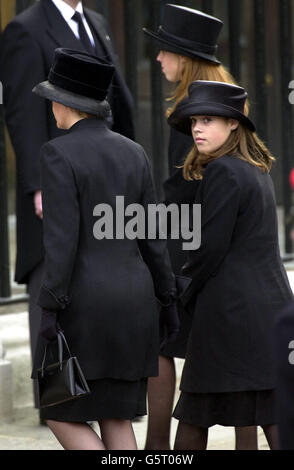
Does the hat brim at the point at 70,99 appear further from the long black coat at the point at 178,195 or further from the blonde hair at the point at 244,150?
the long black coat at the point at 178,195

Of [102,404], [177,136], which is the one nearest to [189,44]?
[177,136]

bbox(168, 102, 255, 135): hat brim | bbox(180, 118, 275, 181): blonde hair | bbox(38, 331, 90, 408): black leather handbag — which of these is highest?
bbox(168, 102, 255, 135): hat brim

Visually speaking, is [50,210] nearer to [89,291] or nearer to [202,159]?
[89,291]

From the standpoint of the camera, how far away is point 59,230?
4000 millimetres

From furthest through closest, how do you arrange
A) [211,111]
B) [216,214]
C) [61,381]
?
1. [211,111]
2. [216,214]
3. [61,381]

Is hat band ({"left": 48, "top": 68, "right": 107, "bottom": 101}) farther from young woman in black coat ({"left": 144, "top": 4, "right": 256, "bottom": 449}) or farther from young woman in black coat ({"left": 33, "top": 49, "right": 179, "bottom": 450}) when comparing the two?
young woman in black coat ({"left": 144, "top": 4, "right": 256, "bottom": 449})

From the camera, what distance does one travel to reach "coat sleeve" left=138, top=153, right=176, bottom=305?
14.0 feet

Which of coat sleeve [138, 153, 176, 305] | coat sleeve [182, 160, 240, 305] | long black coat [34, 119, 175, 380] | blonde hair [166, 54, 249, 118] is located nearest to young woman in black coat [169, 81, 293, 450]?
coat sleeve [182, 160, 240, 305]

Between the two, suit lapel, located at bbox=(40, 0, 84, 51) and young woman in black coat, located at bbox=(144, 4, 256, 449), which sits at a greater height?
suit lapel, located at bbox=(40, 0, 84, 51)

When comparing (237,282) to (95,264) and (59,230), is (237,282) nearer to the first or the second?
(95,264)

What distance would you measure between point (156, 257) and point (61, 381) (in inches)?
22.5

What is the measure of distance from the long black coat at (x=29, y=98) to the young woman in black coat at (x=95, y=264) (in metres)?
1.04
